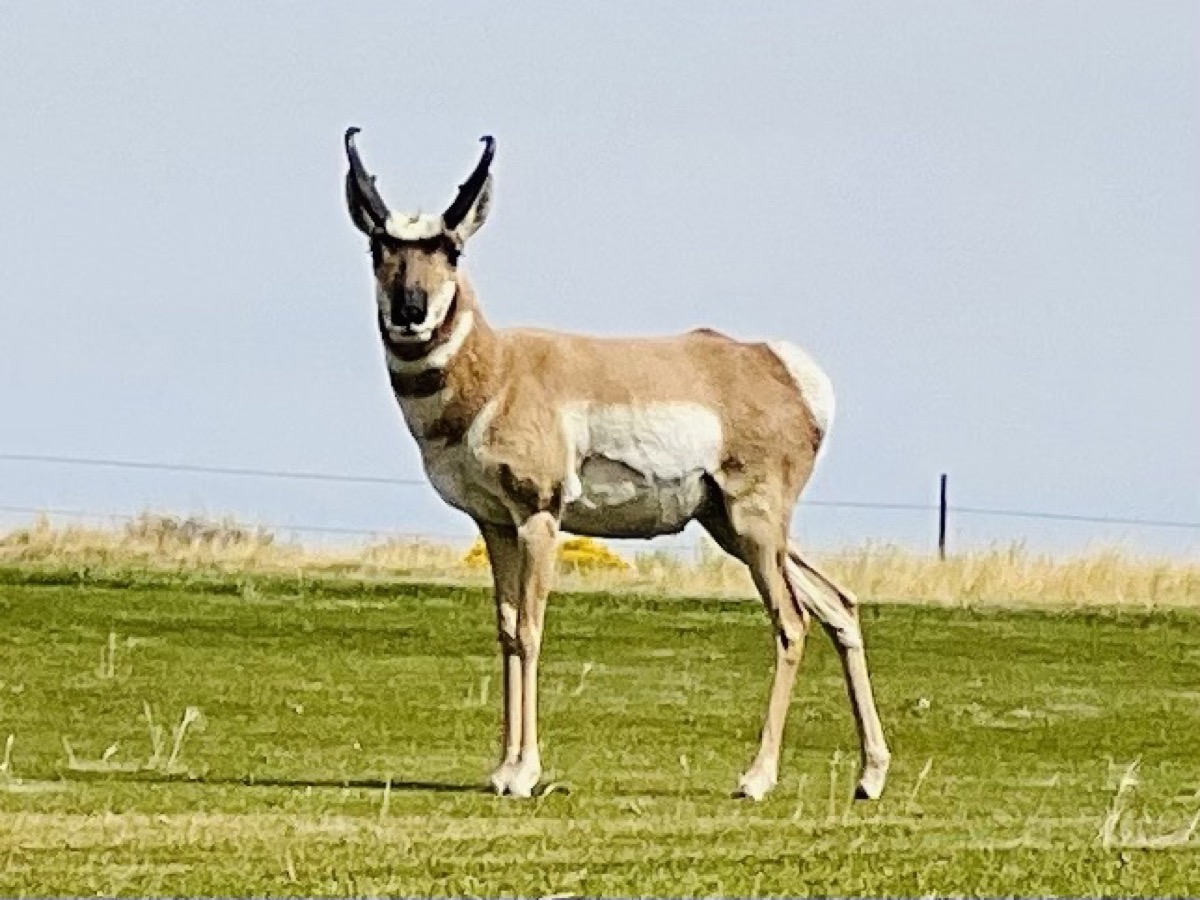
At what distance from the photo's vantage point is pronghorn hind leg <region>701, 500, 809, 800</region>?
12953mm

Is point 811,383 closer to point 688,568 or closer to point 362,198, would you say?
point 362,198

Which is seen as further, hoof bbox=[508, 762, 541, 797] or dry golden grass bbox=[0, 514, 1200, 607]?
dry golden grass bbox=[0, 514, 1200, 607]

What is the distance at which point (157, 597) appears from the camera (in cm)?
2245

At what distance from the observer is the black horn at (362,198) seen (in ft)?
40.0

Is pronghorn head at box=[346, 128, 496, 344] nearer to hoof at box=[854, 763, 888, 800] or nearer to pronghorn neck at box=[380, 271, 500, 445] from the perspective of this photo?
pronghorn neck at box=[380, 271, 500, 445]

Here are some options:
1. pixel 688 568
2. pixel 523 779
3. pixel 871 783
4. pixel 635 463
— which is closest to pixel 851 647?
pixel 871 783

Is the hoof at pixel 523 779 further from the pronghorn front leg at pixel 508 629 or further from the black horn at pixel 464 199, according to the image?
the black horn at pixel 464 199

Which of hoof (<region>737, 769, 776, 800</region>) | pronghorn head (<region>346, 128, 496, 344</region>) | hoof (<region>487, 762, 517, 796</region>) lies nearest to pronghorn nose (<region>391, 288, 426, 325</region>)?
pronghorn head (<region>346, 128, 496, 344</region>)

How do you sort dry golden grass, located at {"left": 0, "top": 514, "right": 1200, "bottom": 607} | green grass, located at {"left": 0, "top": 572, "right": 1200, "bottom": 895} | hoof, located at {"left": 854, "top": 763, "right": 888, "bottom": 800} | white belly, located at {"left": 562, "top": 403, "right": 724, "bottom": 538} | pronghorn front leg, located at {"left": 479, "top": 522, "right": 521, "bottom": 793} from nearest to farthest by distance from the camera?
1. green grass, located at {"left": 0, "top": 572, "right": 1200, "bottom": 895}
2. pronghorn front leg, located at {"left": 479, "top": 522, "right": 521, "bottom": 793}
3. white belly, located at {"left": 562, "top": 403, "right": 724, "bottom": 538}
4. hoof, located at {"left": 854, "top": 763, "right": 888, "bottom": 800}
5. dry golden grass, located at {"left": 0, "top": 514, "right": 1200, "bottom": 607}

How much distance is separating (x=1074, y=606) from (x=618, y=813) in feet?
44.1

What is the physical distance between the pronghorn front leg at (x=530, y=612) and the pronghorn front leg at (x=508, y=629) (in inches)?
1.3

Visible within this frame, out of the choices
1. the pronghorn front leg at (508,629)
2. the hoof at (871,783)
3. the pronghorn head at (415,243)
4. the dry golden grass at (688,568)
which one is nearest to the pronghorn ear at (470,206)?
the pronghorn head at (415,243)

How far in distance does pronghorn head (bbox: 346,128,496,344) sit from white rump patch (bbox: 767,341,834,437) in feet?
5.85

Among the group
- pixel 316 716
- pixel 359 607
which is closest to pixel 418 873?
pixel 316 716
